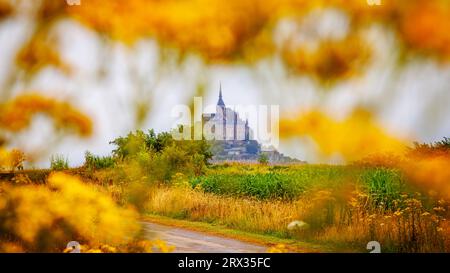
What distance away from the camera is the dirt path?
7277mm

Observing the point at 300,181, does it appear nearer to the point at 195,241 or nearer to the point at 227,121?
the point at 227,121

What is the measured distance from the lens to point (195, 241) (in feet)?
26.4

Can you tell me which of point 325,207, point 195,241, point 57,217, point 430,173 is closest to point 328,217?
point 325,207

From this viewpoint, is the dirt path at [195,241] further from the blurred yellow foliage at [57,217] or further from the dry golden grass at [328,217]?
the dry golden grass at [328,217]

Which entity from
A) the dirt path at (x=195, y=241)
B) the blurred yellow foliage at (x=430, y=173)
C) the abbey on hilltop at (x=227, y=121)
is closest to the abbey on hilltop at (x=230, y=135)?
the abbey on hilltop at (x=227, y=121)

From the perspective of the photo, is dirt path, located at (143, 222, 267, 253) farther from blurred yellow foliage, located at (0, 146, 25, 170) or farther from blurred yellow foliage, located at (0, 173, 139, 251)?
blurred yellow foliage, located at (0, 146, 25, 170)

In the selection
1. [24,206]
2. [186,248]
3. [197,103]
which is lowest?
[186,248]

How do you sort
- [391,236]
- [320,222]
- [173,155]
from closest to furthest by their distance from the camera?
[391,236]
[320,222]
[173,155]

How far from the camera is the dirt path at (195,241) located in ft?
23.9

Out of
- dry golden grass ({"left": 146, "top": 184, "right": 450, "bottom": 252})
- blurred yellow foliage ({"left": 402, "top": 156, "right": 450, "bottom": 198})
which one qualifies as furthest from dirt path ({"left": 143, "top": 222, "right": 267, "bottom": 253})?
blurred yellow foliage ({"left": 402, "top": 156, "right": 450, "bottom": 198})

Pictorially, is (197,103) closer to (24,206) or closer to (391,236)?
(24,206)
